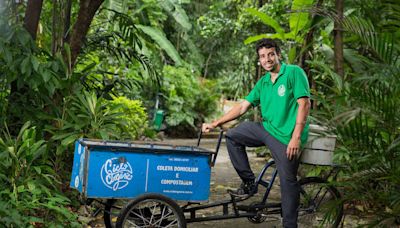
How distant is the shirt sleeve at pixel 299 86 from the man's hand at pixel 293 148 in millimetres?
321

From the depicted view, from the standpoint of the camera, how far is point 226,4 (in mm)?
14867

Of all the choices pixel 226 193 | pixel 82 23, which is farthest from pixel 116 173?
pixel 226 193

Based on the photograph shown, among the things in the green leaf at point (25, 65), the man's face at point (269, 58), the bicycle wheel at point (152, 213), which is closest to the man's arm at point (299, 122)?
the man's face at point (269, 58)

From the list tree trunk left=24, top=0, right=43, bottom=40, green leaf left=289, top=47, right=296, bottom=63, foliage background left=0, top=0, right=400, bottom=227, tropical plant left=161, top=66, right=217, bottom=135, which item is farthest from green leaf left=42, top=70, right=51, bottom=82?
tropical plant left=161, top=66, right=217, bottom=135

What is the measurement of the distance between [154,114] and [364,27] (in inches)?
459

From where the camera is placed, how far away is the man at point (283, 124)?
14.3 feet

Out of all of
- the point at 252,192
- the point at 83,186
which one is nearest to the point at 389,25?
the point at 252,192

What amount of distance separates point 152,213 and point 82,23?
2.86 m

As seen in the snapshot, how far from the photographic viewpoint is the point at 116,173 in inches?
162

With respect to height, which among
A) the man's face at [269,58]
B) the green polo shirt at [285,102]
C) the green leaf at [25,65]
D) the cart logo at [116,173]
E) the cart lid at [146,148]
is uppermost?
the man's face at [269,58]

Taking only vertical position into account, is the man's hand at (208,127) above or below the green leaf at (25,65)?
below

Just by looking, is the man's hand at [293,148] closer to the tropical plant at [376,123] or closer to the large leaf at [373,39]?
the tropical plant at [376,123]

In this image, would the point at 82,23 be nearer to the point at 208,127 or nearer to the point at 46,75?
the point at 46,75

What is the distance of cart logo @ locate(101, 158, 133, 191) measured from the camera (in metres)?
4.09
